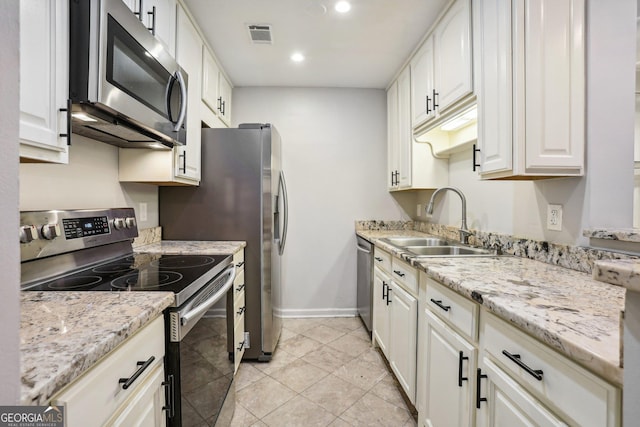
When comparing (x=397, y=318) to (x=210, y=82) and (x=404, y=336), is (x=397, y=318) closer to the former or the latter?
(x=404, y=336)

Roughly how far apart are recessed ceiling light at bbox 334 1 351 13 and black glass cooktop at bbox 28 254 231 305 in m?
1.70

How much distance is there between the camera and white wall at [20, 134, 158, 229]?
119 centimetres

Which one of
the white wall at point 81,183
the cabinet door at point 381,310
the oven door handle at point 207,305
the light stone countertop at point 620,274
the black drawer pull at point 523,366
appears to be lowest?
the cabinet door at point 381,310

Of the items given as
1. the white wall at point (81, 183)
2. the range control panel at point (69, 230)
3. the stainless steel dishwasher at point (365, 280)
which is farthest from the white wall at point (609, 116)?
the white wall at point (81, 183)

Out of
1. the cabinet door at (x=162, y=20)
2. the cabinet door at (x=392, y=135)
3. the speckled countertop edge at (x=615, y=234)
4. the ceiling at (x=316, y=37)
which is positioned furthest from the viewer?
the cabinet door at (x=392, y=135)

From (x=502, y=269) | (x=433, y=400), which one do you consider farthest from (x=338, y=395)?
(x=502, y=269)

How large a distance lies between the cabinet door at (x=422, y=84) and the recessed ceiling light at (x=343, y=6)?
2.14 ft

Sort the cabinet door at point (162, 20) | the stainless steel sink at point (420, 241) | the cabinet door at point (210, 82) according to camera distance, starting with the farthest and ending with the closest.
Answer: the stainless steel sink at point (420, 241) → the cabinet door at point (210, 82) → the cabinet door at point (162, 20)

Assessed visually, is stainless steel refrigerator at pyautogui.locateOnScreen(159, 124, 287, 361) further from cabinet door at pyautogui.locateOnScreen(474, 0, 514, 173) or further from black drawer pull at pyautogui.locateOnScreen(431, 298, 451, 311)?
cabinet door at pyautogui.locateOnScreen(474, 0, 514, 173)

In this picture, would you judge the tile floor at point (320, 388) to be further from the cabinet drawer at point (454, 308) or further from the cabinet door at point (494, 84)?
the cabinet door at point (494, 84)

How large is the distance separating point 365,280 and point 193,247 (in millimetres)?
1572

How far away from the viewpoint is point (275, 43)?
230 cm

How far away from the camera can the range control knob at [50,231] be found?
1149 millimetres

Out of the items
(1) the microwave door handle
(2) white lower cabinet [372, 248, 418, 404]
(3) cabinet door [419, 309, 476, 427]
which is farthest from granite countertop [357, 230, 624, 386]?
(1) the microwave door handle
